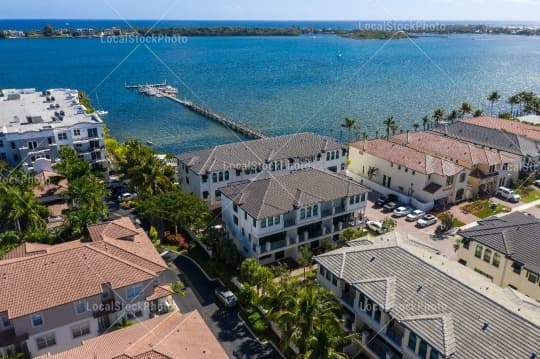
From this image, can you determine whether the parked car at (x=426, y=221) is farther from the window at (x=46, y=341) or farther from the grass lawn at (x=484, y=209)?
the window at (x=46, y=341)

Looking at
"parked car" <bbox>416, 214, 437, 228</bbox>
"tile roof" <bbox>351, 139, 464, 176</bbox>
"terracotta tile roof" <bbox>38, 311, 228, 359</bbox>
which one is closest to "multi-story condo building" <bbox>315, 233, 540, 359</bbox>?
"terracotta tile roof" <bbox>38, 311, 228, 359</bbox>

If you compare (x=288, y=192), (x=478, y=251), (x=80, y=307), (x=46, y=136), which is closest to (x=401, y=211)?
(x=478, y=251)

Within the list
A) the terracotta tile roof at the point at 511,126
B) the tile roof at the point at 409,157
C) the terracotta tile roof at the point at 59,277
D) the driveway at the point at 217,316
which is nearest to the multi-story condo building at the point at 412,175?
the tile roof at the point at 409,157

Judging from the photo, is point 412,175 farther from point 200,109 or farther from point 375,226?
point 200,109

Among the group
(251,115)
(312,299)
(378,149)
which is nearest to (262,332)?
(312,299)

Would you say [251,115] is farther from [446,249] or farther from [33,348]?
[33,348]

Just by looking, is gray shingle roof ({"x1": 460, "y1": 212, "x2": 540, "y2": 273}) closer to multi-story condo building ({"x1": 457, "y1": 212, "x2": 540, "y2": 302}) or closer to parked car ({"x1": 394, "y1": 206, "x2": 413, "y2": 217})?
multi-story condo building ({"x1": 457, "y1": 212, "x2": 540, "y2": 302})
